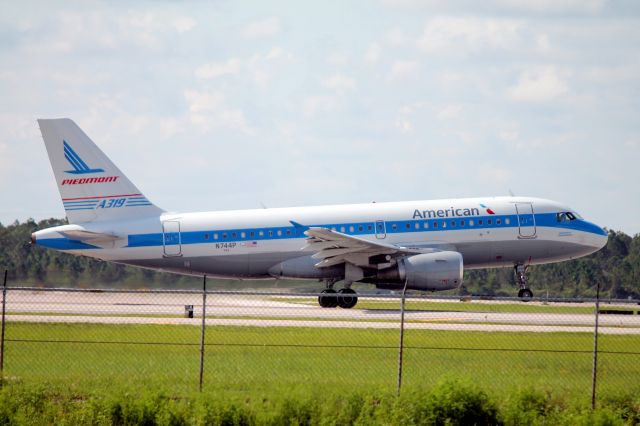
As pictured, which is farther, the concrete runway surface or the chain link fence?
the concrete runway surface

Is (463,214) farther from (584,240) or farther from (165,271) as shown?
(165,271)

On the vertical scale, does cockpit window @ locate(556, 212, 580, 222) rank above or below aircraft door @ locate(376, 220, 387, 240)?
above

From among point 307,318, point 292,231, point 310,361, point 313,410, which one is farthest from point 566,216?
point 313,410

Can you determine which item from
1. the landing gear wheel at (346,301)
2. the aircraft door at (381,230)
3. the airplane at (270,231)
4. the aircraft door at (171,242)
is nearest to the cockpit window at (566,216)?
the airplane at (270,231)

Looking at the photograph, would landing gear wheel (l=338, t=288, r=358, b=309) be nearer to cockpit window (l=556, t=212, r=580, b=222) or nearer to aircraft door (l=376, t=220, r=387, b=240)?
aircraft door (l=376, t=220, r=387, b=240)

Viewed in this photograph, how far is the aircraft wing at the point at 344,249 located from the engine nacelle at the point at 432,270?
0.63 metres

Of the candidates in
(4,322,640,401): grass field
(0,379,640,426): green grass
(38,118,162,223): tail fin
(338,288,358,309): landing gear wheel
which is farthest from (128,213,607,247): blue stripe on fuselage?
(0,379,640,426): green grass

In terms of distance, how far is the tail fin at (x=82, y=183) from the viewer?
40.4 meters

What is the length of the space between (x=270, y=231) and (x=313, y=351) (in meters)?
16.1

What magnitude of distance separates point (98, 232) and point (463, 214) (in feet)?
46.4

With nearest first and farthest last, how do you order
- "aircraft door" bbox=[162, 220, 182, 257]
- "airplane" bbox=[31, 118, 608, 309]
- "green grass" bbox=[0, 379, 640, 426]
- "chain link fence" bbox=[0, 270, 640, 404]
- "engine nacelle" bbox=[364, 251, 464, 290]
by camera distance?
"green grass" bbox=[0, 379, 640, 426]
"chain link fence" bbox=[0, 270, 640, 404]
"engine nacelle" bbox=[364, 251, 464, 290]
"airplane" bbox=[31, 118, 608, 309]
"aircraft door" bbox=[162, 220, 182, 257]

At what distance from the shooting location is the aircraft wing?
37250 mm

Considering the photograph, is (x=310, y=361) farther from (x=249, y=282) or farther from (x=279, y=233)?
(x=249, y=282)

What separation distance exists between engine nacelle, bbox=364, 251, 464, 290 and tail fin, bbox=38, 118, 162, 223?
1031 centimetres
